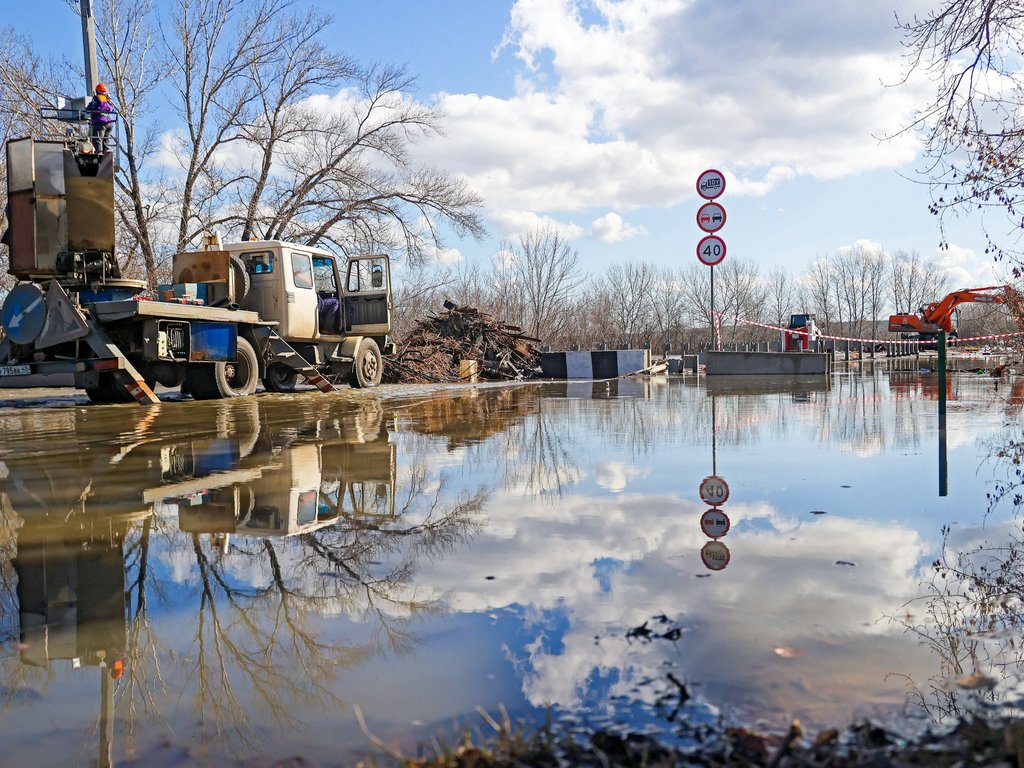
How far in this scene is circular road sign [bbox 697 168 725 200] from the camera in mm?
15648

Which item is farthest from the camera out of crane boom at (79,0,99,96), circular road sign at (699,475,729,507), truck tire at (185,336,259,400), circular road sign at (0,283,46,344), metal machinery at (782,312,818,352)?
metal machinery at (782,312,818,352)

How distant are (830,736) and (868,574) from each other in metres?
1.62

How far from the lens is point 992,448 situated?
714cm

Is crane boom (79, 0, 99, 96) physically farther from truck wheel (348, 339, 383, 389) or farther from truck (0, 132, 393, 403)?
truck wheel (348, 339, 383, 389)

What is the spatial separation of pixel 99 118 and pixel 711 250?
37.9ft

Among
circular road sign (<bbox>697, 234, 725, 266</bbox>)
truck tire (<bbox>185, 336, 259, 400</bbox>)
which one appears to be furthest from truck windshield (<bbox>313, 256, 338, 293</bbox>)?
circular road sign (<bbox>697, 234, 725, 266</bbox>)

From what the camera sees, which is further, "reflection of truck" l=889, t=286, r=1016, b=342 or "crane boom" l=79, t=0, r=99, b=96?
"reflection of truck" l=889, t=286, r=1016, b=342

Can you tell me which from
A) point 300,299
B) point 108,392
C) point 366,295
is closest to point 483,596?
point 108,392

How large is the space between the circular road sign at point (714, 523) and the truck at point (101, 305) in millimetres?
11017

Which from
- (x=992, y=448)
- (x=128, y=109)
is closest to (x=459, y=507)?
(x=992, y=448)

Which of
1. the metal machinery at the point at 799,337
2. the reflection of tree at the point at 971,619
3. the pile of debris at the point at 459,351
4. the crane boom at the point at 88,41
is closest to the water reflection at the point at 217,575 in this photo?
the reflection of tree at the point at 971,619

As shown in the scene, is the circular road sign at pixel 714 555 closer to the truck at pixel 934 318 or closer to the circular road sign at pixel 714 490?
the circular road sign at pixel 714 490

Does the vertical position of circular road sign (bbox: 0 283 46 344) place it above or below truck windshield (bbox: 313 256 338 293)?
below

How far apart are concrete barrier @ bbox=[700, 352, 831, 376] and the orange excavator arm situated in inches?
127
